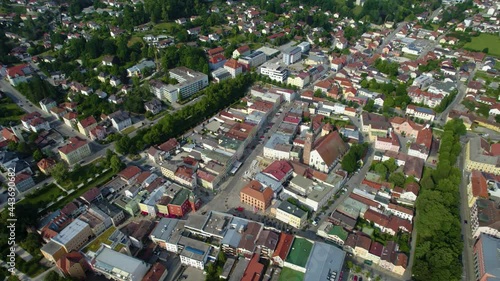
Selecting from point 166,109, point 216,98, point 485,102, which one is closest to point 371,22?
point 485,102

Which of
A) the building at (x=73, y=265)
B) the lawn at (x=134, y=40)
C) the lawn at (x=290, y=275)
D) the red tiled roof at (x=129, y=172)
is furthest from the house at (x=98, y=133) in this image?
the lawn at (x=134, y=40)

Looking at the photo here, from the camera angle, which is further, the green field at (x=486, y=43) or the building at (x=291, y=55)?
the green field at (x=486, y=43)

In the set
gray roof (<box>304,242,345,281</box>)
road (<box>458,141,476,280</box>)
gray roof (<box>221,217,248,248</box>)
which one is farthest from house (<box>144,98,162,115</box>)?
road (<box>458,141,476,280</box>)

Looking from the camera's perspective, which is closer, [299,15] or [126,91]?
[126,91]

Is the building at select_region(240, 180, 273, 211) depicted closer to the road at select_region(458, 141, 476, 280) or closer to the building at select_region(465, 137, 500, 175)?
the road at select_region(458, 141, 476, 280)

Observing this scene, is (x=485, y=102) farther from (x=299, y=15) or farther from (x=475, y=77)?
(x=299, y=15)

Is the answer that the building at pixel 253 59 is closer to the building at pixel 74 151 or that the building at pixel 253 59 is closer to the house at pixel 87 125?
the house at pixel 87 125
